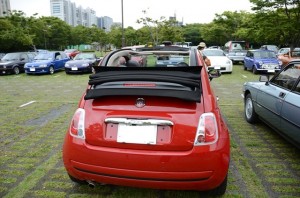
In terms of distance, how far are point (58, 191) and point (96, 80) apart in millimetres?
1320

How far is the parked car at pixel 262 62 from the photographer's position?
14812 mm

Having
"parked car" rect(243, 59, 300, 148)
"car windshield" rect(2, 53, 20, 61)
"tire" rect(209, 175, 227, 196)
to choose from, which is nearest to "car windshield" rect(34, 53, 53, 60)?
"car windshield" rect(2, 53, 20, 61)

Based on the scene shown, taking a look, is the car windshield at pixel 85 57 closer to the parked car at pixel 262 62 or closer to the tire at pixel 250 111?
the parked car at pixel 262 62

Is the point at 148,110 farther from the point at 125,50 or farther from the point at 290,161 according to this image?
the point at 290,161

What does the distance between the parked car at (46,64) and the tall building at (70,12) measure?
7919cm

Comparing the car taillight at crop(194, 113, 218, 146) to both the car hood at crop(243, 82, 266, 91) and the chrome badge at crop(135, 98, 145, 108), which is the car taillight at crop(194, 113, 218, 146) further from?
the car hood at crop(243, 82, 266, 91)

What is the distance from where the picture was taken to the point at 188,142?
2523 millimetres

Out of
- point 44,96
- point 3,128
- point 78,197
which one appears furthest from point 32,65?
point 78,197

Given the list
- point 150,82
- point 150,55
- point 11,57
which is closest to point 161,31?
point 11,57

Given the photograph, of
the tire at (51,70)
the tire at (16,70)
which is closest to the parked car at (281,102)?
the tire at (51,70)

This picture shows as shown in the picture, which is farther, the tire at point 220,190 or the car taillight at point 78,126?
the tire at point 220,190

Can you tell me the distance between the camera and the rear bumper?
2480 millimetres

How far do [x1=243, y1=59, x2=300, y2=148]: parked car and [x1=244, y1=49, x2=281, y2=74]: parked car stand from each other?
998 cm

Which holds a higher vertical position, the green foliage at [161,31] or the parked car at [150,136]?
the green foliage at [161,31]
